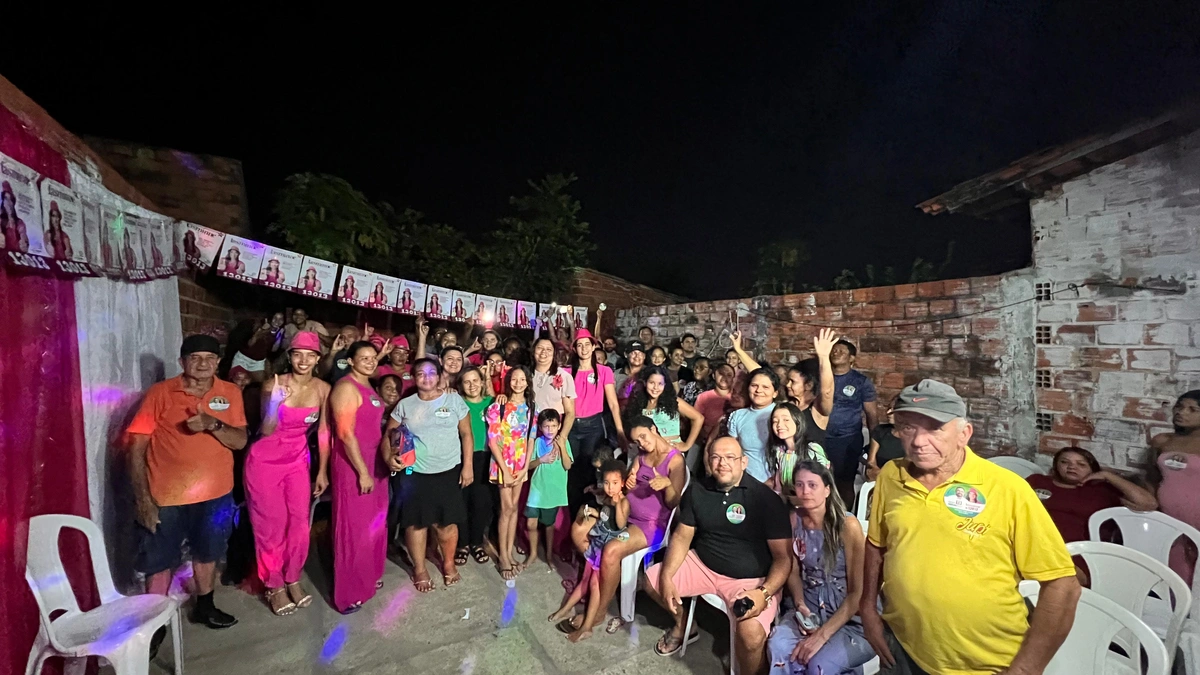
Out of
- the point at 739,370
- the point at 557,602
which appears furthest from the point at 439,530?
the point at 739,370

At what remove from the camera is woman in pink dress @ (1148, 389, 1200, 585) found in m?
2.88

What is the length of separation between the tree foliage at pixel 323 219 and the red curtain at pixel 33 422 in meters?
3.87

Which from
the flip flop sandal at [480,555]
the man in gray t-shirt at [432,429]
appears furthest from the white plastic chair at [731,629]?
the man in gray t-shirt at [432,429]

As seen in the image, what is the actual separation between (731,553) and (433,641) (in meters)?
1.94

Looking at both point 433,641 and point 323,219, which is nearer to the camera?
point 433,641

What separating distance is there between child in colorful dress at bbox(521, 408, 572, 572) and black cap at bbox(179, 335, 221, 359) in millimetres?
2219

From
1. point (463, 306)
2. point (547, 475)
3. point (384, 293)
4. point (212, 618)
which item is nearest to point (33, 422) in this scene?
point (212, 618)

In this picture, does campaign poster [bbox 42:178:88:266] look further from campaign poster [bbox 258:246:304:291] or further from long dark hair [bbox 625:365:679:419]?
long dark hair [bbox 625:365:679:419]

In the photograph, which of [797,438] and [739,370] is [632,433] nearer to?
[797,438]

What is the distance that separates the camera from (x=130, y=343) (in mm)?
3166

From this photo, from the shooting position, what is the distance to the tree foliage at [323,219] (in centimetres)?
625

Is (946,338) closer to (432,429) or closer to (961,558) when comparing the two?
(961,558)

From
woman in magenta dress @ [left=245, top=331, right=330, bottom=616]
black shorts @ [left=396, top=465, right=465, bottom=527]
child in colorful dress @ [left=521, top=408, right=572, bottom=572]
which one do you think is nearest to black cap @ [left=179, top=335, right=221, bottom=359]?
woman in magenta dress @ [left=245, top=331, right=330, bottom=616]

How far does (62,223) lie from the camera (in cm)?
236
